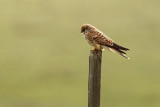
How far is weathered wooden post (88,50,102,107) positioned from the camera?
394cm

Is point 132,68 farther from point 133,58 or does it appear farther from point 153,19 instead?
point 153,19

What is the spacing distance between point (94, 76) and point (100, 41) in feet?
2.16

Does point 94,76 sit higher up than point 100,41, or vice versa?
point 100,41

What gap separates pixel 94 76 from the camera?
13.0 feet

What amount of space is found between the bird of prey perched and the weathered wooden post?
0.36 meters

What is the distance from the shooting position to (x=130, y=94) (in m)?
9.74

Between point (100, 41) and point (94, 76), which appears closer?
point (94, 76)

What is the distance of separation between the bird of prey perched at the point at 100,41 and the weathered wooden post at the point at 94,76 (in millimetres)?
358

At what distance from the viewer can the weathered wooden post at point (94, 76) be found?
394 cm

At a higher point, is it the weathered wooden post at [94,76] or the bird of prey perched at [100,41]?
the bird of prey perched at [100,41]

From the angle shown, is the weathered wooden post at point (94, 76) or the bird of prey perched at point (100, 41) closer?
the weathered wooden post at point (94, 76)

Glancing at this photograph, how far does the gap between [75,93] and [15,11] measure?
611cm

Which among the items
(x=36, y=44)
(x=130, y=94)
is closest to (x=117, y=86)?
(x=130, y=94)

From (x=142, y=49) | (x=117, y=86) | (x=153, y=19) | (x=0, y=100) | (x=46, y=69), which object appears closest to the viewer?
(x=0, y=100)
